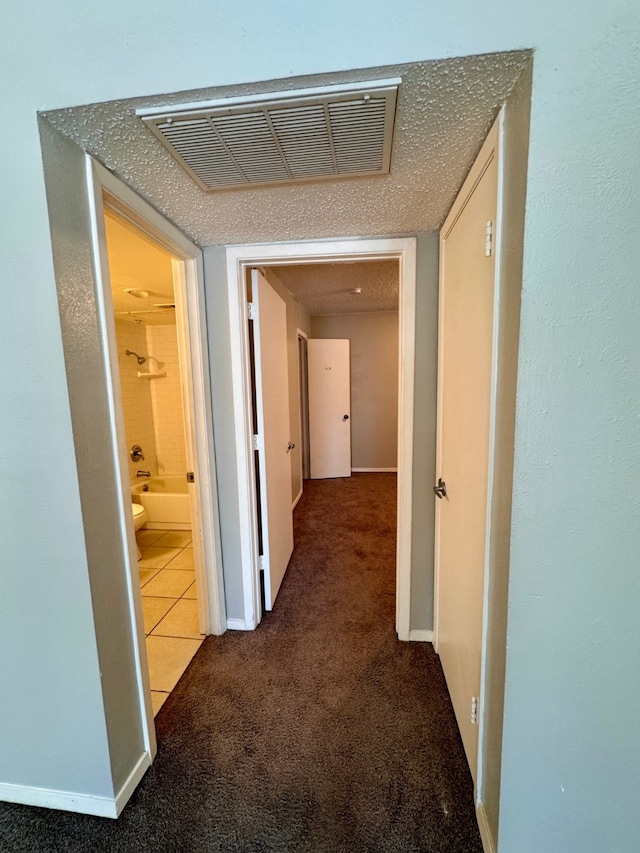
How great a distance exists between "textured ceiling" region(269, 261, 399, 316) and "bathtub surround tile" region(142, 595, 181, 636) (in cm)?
225

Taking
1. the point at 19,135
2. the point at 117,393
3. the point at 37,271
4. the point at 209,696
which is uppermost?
the point at 19,135

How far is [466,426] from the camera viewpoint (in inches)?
47.3

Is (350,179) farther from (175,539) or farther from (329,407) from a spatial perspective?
(329,407)

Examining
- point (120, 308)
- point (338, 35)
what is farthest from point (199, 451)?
point (120, 308)

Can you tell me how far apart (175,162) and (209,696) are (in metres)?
2.09

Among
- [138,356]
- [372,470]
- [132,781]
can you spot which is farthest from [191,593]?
[372,470]

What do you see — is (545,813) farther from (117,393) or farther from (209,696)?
(117,393)

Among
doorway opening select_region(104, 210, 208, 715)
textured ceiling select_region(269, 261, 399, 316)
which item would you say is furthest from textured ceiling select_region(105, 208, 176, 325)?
textured ceiling select_region(269, 261, 399, 316)

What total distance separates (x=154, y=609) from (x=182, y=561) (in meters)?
0.57

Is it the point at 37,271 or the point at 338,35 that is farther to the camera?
the point at 37,271

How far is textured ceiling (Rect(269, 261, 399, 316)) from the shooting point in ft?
9.12

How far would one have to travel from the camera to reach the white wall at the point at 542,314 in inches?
28.4

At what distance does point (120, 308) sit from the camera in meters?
3.29

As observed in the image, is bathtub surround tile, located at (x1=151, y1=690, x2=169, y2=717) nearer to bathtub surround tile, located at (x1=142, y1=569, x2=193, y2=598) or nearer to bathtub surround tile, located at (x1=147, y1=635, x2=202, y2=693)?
bathtub surround tile, located at (x1=147, y1=635, x2=202, y2=693)
